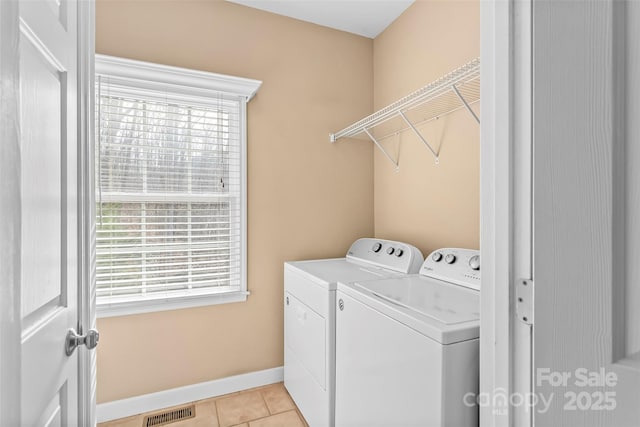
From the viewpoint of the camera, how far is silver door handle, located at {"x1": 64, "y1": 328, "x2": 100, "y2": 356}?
2.73 feet

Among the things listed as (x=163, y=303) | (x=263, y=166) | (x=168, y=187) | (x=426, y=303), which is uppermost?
(x=263, y=166)

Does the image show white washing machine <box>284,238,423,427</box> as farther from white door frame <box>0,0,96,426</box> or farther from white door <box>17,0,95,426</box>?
white door frame <box>0,0,96,426</box>

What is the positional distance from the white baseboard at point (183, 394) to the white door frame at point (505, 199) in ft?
6.11

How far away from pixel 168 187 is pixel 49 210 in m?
1.35

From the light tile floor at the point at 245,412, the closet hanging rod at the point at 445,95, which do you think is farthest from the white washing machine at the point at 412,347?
the closet hanging rod at the point at 445,95

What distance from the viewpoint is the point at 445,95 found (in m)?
1.72

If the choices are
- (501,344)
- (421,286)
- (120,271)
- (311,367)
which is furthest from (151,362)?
(501,344)

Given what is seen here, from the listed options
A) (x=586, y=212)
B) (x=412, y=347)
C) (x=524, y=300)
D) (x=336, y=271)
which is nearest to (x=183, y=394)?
(x=336, y=271)

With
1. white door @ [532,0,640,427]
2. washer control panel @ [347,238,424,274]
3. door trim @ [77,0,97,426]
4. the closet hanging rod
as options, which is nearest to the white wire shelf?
the closet hanging rod

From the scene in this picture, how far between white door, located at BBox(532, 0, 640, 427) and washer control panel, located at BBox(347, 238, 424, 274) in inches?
50.7

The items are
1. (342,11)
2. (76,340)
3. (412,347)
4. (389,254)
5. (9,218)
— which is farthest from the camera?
(342,11)

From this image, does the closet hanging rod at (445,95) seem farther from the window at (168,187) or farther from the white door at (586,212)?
the window at (168,187)

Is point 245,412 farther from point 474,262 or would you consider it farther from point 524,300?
point 524,300

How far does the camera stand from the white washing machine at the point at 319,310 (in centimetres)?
163
